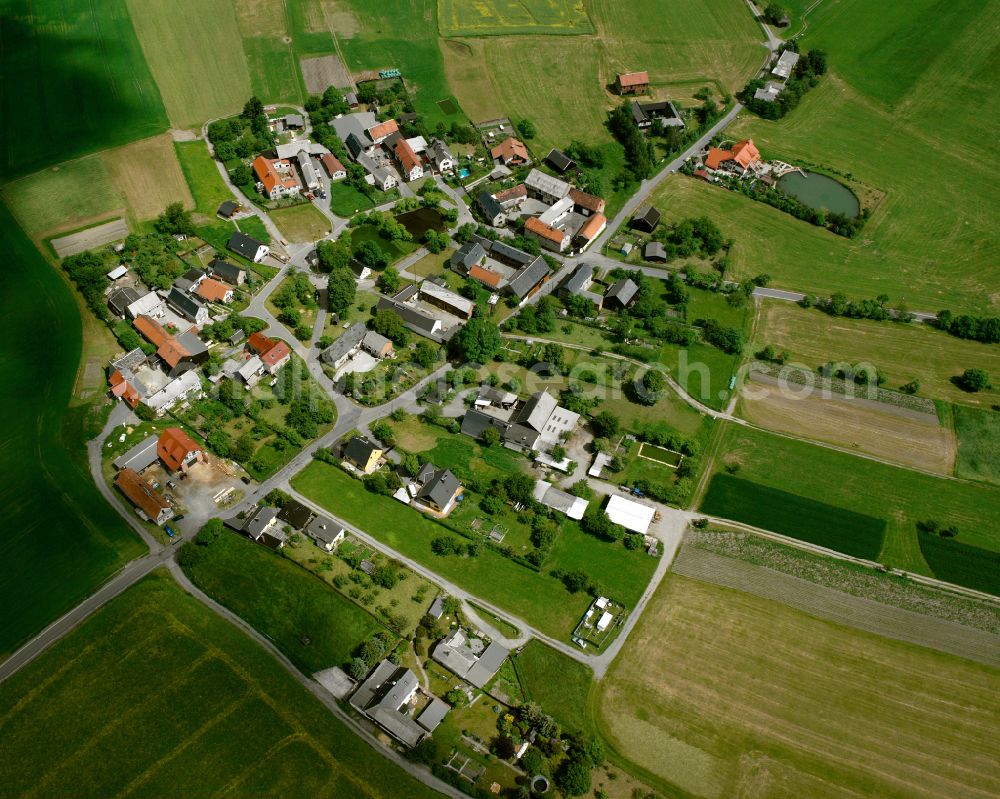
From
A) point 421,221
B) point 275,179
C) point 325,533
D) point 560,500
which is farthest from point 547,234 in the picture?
point 325,533

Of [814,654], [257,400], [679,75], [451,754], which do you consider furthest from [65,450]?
[679,75]

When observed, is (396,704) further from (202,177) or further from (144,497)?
(202,177)

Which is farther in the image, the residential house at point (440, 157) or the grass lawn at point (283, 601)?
the residential house at point (440, 157)

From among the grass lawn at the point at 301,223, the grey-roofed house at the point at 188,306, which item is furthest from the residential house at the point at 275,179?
the grey-roofed house at the point at 188,306

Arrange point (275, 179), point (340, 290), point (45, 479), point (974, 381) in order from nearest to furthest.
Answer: point (45, 479), point (974, 381), point (340, 290), point (275, 179)

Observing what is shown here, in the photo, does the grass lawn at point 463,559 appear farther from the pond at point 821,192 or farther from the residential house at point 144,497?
the pond at point 821,192

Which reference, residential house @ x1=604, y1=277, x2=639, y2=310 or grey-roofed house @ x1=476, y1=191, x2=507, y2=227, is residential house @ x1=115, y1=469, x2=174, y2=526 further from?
grey-roofed house @ x1=476, y1=191, x2=507, y2=227

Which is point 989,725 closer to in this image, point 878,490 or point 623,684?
point 878,490
